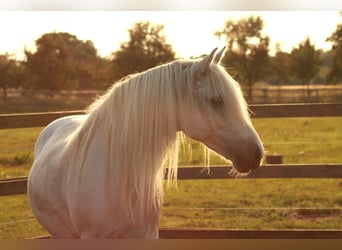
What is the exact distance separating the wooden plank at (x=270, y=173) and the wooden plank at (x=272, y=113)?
0.85 ft

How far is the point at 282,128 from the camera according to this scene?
532 cm

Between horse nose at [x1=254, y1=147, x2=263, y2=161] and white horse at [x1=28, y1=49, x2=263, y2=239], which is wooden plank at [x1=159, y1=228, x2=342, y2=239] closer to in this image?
white horse at [x1=28, y1=49, x2=263, y2=239]

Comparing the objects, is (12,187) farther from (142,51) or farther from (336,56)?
(336,56)

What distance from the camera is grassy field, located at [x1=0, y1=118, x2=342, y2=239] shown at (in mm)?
3088

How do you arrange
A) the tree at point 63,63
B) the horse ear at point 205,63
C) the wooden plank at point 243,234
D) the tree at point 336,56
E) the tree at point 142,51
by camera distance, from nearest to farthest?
the horse ear at point 205,63 < the wooden plank at point 243,234 < the tree at point 142,51 < the tree at point 63,63 < the tree at point 336,56

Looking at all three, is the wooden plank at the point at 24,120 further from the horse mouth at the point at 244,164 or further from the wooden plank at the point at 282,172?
the horse mouth at the point at 244,164

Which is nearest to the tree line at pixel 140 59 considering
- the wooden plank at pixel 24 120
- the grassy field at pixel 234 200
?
the wooden plank at pixel 24 120

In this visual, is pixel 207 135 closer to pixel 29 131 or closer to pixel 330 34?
pixel 330 34

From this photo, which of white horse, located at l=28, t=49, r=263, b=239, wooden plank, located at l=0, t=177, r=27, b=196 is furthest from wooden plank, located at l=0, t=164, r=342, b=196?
white horse, located at l=28, t=49, r=263, b=239

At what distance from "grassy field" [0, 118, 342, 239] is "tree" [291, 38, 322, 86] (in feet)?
1.40

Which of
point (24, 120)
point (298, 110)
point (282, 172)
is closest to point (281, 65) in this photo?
point (298, 110)

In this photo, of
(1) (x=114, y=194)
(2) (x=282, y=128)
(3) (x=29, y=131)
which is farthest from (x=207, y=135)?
(2) (x=282, y=128)

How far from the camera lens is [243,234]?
262 centimetres

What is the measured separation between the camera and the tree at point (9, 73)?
9.76 feet
